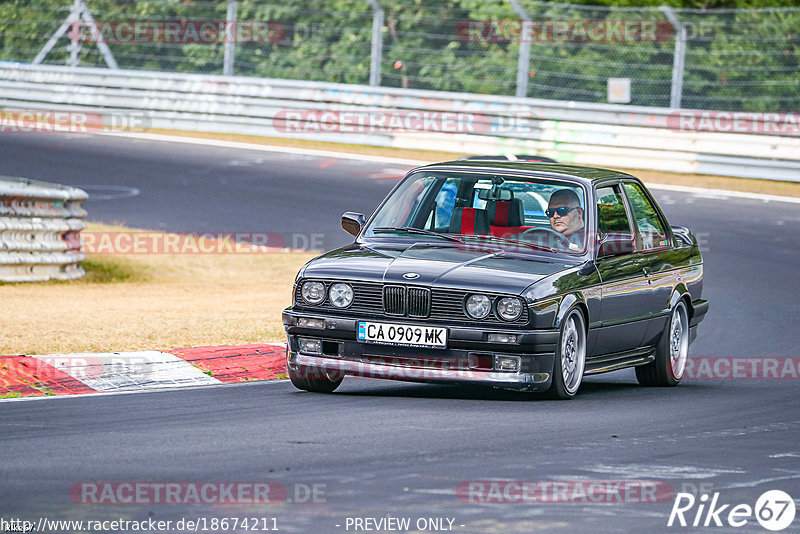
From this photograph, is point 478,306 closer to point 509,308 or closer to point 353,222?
point 509,308

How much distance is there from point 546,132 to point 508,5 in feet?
9.85

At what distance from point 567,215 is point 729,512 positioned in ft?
12.7

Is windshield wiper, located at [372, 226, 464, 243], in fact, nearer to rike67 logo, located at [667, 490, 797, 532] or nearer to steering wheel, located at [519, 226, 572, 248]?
→ steering wheel, located at [519, 226, 572, 248]

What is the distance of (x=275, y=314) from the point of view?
12.6 meters

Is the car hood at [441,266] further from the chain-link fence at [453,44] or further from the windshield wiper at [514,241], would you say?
the chain-link fence at [453,44]

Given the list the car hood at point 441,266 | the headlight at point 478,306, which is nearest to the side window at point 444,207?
the car hood at point 441,266

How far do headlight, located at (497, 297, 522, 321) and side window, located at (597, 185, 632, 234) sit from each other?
142cm

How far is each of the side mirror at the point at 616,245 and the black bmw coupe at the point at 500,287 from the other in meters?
0.02

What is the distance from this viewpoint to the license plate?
320 inches

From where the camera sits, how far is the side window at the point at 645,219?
10062mm

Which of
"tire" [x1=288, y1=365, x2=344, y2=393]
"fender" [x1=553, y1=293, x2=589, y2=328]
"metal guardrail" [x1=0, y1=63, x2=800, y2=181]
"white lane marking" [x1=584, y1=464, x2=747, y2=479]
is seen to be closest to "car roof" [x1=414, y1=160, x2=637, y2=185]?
"fender" [x1=553, y1=293, x2=589, y2=328]

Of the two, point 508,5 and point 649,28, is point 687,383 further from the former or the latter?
point 508,5

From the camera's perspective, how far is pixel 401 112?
25375mm

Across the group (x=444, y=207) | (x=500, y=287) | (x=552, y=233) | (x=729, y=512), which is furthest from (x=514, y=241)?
(x=729, y=512)
